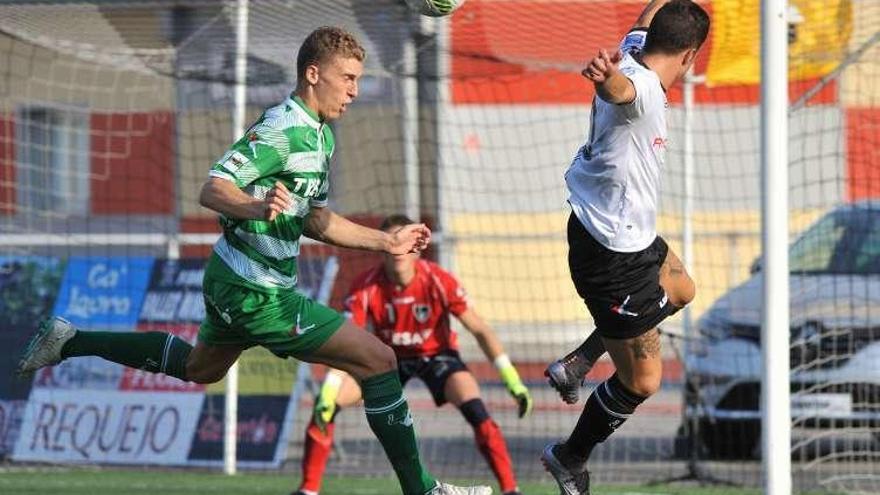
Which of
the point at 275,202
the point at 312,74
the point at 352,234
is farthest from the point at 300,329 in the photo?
the point at 312,74

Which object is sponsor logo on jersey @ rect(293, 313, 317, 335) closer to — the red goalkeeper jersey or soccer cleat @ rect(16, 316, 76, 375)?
soccer cleat @ rect(16, 316, 76, 375)

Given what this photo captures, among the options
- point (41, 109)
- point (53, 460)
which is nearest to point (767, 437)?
point (53, 460)

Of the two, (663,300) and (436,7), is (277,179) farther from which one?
(663,300)

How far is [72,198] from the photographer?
2052 centimetres

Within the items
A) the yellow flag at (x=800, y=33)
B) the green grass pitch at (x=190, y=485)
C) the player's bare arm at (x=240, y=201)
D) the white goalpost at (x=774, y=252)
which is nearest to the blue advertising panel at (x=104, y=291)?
the green grass pitch at (x=190, y=485)

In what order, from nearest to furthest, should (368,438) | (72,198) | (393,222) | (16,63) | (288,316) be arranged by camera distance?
(288,316) → (393,222) → (368,438) → (16,63) → (72,198)

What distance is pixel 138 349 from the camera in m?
7.64

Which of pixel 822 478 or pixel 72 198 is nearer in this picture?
pixel 822 478

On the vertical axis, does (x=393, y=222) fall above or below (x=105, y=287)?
above

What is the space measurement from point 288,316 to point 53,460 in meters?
5.43

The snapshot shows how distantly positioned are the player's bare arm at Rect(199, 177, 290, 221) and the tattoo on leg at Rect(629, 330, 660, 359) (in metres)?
1.59

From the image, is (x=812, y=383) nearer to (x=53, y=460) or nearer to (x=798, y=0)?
(x=798, y=0)

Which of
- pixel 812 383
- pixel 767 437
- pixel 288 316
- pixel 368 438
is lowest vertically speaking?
pixel 368 438

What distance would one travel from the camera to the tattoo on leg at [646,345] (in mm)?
7047
